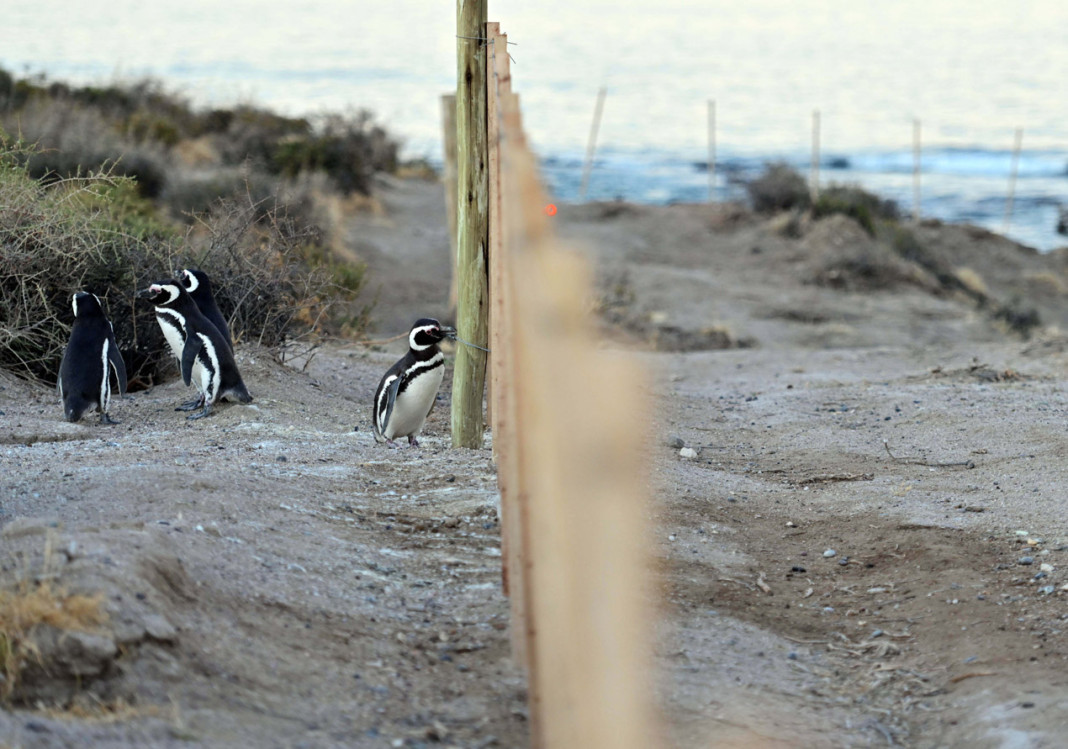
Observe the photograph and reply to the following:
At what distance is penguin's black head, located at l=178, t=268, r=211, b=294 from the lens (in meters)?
7.85

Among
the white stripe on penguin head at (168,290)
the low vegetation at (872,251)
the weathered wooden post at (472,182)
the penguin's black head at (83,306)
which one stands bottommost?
the low vegetation at (872,251)

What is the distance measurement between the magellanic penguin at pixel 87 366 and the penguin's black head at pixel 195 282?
28.3 inches

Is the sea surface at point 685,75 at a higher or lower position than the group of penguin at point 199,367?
higher

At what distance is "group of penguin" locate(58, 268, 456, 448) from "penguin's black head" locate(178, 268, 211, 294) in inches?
13.7

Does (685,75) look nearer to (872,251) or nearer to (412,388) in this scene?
(872,251)

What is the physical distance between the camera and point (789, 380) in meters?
10.8

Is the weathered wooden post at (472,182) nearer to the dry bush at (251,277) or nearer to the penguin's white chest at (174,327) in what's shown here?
the penguin's white chest at (174,327)

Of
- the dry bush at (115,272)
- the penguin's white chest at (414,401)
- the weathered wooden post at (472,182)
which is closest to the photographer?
the weathered wooden post at (472,182)

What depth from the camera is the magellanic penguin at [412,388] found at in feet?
22.9

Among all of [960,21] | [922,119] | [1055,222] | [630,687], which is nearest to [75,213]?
[630,687]

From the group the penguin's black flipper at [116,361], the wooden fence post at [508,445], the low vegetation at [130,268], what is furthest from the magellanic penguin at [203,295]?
the wooden fence post at [508,445]

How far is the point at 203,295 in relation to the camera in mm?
7879

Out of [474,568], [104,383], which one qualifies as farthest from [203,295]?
[474,568]

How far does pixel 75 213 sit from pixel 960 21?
95.0 meters
